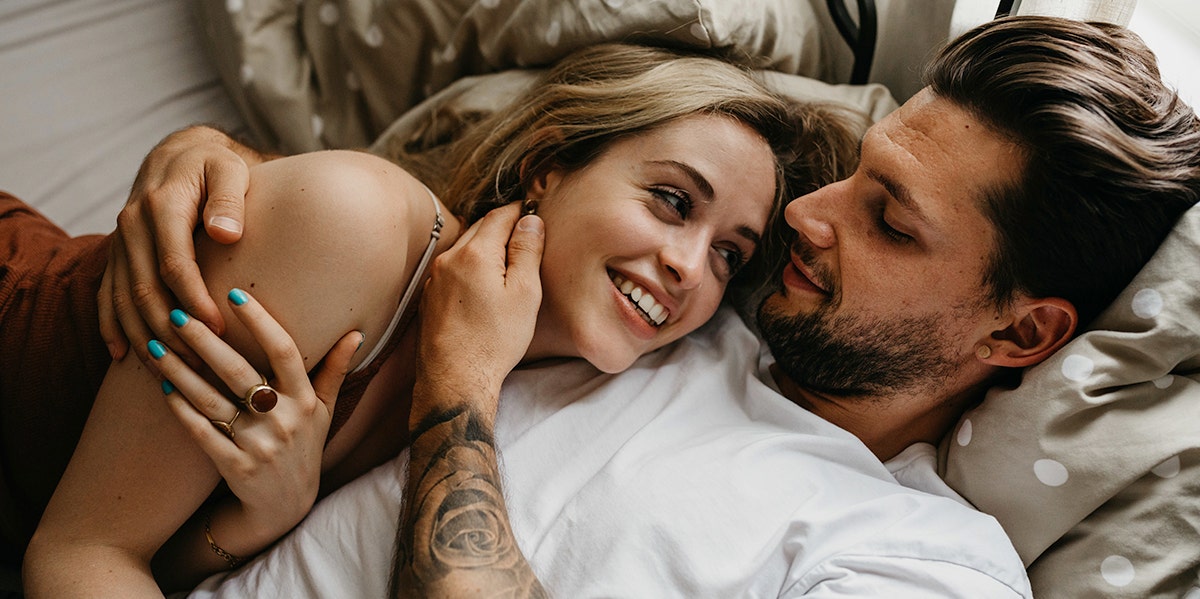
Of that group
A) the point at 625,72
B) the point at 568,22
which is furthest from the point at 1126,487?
the point at 568,22

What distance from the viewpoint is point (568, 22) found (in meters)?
1.64

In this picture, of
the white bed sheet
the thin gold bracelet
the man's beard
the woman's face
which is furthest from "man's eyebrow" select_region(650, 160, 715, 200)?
the white bed sheet

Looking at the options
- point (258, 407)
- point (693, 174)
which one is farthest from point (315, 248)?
point (693, 174)

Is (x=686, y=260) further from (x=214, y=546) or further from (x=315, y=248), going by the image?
(x=214, y=546)

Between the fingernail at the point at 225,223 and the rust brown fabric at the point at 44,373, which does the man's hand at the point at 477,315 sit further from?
the fingernail at the point at 225,223

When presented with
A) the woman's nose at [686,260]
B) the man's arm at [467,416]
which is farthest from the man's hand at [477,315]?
the woman's nose at [686,260]

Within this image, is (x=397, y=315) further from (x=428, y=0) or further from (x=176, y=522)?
(x=428, y=0)

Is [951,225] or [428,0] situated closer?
[951,225]

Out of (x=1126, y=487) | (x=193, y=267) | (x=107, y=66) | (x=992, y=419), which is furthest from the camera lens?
(x=107, y=66)

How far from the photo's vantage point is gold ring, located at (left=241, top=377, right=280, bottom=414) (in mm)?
1062

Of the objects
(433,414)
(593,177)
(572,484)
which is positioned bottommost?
(572,484)

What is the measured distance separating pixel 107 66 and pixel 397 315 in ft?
3.91

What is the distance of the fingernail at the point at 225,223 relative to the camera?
1068mm

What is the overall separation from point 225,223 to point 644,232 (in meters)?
0.61
